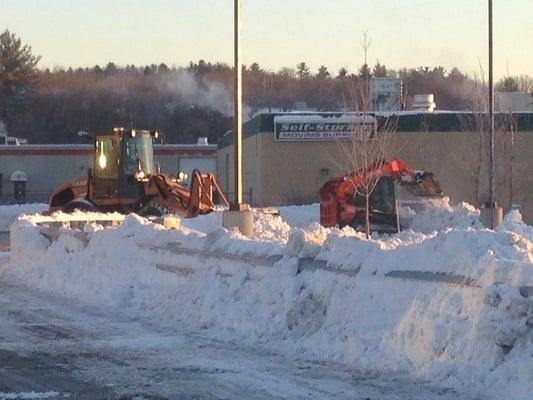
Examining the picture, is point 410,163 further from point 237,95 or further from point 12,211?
point 237,95

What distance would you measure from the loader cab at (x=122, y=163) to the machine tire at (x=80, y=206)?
0.35m

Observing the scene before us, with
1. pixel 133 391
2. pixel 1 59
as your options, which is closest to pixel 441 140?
pixel 133 391

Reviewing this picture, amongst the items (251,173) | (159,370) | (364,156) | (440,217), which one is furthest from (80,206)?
(251,173)

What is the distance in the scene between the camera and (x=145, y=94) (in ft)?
457

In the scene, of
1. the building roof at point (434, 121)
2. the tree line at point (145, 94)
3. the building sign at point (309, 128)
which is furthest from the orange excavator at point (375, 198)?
the tree line at point (145, 94)

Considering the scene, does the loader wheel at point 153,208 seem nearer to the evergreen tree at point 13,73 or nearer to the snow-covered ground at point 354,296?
the snow-covered ground at point 354,296

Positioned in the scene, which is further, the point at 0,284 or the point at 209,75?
the point at 209,75

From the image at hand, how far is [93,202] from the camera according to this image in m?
30.6

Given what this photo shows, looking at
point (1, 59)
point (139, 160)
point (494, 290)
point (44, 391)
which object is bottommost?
point (44, 391)

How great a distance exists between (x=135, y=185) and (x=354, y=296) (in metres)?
18.9

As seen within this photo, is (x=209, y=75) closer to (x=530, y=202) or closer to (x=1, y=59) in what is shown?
(x=1, y=59)

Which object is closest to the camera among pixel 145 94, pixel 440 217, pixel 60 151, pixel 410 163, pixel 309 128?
pixel 440 217

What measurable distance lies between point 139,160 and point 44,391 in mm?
20926

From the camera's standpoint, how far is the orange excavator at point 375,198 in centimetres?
2939
